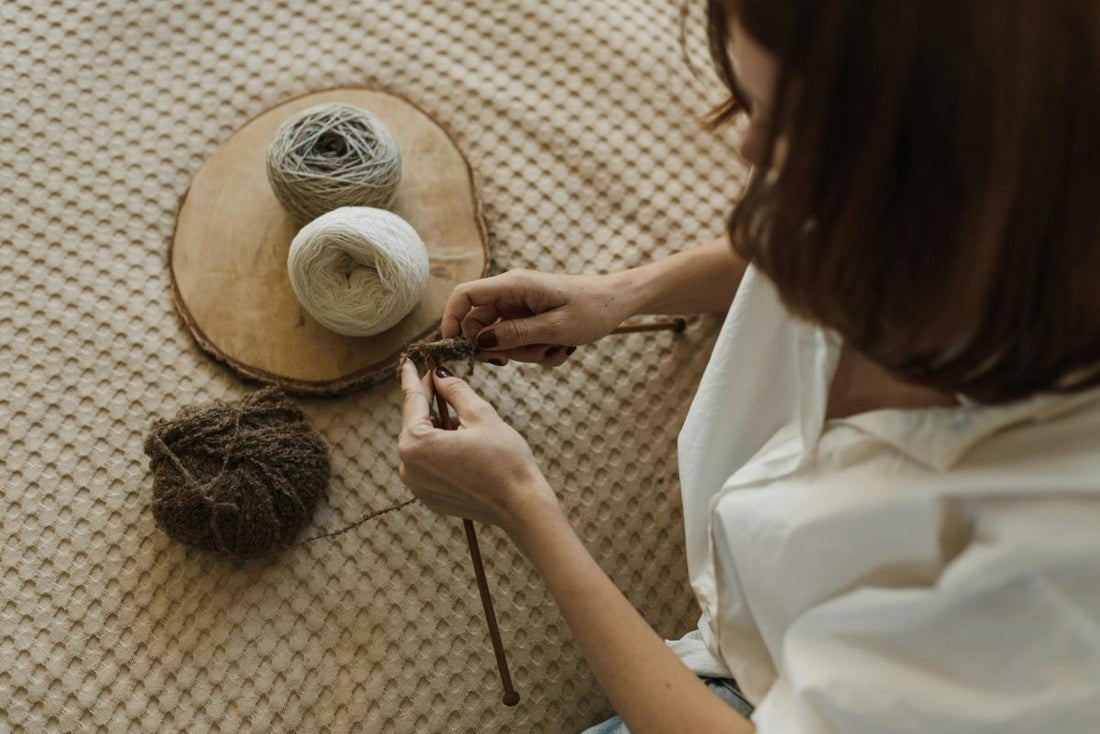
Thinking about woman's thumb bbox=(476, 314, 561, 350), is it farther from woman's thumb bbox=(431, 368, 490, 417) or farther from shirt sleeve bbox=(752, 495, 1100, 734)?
shirt sleeve bbox=(752, 495, 1100, 734)

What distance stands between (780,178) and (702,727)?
14.6 inches

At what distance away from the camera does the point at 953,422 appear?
1.63 feet

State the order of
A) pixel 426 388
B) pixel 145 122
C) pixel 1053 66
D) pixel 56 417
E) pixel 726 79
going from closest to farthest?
pixel 1053 66 → pixel 726 79 → pixel 426 388 → pixel 56 417 → pixel 145 122

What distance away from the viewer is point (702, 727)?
58cm

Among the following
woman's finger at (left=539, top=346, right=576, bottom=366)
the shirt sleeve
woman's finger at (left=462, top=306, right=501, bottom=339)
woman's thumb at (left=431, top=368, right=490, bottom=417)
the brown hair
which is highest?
the brown hair

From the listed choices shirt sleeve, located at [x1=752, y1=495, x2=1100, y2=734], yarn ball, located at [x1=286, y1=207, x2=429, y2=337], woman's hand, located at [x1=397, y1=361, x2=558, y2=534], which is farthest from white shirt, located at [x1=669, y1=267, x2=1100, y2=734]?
yarn ball, located at [x1=286, y1=207, x2=429, y2=337]

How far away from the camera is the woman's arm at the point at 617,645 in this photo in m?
0.59

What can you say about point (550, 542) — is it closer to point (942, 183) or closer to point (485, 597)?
point (485, 597)

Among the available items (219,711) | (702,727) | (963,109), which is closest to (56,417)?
(219,711)

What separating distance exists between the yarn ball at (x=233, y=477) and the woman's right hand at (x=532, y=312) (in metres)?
0.23

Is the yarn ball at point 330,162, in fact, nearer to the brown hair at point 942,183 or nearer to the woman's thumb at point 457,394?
the woman's thumb at point 457,394

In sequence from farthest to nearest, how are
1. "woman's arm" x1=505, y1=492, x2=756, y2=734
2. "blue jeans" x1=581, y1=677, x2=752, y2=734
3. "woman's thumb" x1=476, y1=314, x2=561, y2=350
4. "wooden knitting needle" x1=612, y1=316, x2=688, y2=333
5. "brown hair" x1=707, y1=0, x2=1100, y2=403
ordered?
"wooden knitting needle" x1=612, y1=316, x2=688, y2=333, "woman's thumb" x1=476, y1=314, x2=561, y2=350, "blue jeans" x1=581, y1=677, x2=752, y2=734, "woman's arm" x1=505, y1=492, x2=756, y2=734, "brown hair" x1=707, y1=0, x2=1100, y2=403

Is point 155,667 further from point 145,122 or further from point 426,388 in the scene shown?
point 145,122

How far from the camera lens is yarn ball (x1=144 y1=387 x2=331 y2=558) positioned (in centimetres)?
86
